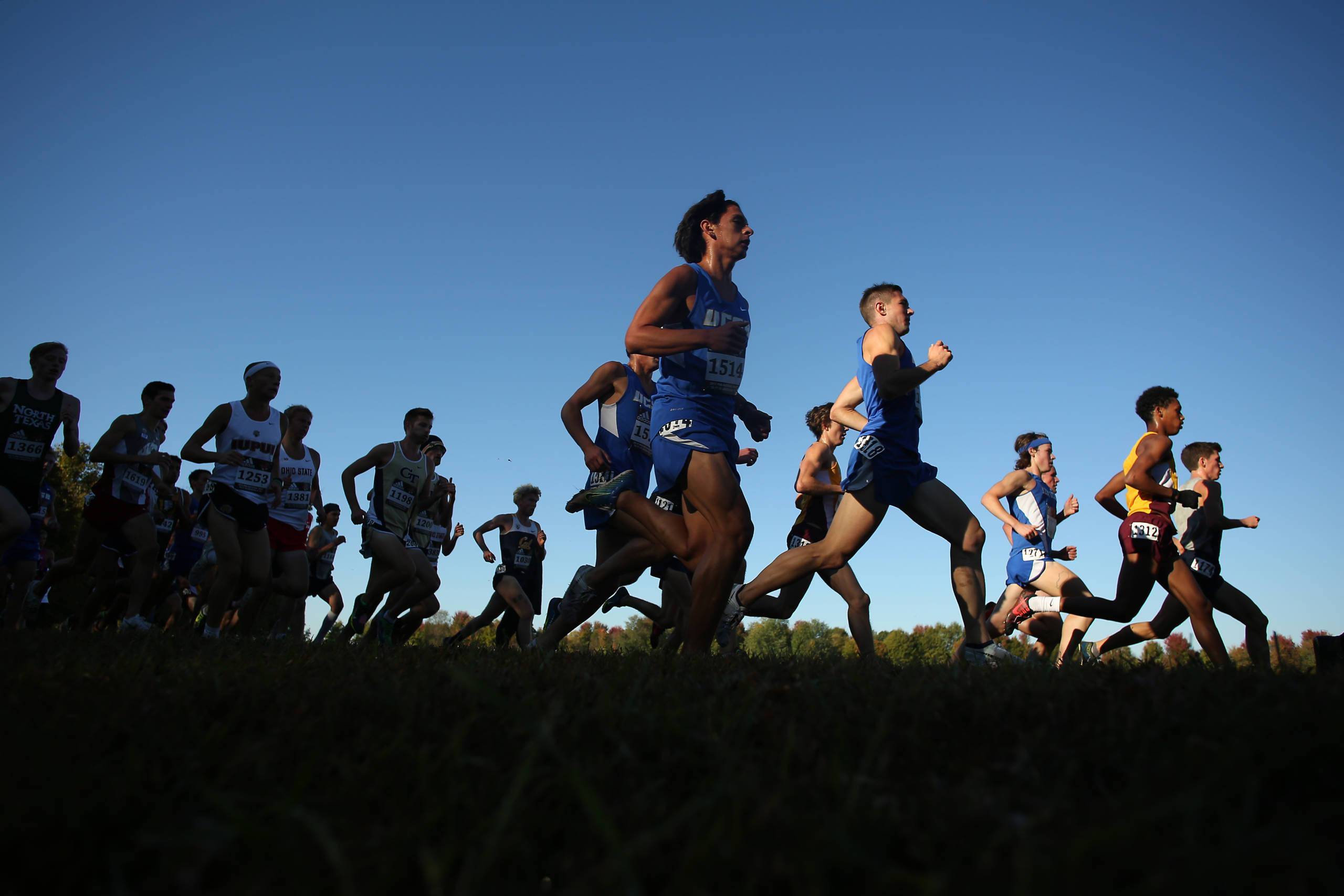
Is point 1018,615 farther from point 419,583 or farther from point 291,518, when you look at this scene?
point 291,518

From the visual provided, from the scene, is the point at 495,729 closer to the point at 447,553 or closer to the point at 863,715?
the point at 863,715

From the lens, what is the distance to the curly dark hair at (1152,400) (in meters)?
7.51

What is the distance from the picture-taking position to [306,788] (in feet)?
5.36

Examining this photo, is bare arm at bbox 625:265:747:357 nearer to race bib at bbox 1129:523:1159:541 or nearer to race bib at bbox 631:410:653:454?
race bib at bbox 631:410:653:454

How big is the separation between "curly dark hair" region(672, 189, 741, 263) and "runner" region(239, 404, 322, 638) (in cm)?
437

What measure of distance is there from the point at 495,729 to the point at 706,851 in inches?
35.4

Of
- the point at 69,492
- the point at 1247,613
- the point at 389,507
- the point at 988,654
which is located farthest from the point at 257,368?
the point at 69,492

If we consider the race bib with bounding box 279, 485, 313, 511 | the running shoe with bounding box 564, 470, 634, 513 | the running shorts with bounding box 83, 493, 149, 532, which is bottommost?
the running shorts with bounding box 83, 493, 149, 532

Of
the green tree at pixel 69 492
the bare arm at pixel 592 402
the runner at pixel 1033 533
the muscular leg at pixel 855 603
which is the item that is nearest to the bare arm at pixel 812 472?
the muscular leg at pixel 855 603

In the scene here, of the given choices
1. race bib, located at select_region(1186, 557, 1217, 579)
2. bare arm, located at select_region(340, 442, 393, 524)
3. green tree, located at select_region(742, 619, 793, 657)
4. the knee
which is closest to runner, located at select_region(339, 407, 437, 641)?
bare arm, located at select_region(340, 442, 393, 524)

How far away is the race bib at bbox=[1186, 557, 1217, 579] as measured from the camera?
7016 millimetres

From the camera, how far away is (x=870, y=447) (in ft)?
19.9

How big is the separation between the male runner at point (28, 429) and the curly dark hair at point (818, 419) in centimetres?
721

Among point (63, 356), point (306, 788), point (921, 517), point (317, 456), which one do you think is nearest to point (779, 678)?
point (306, 788)
